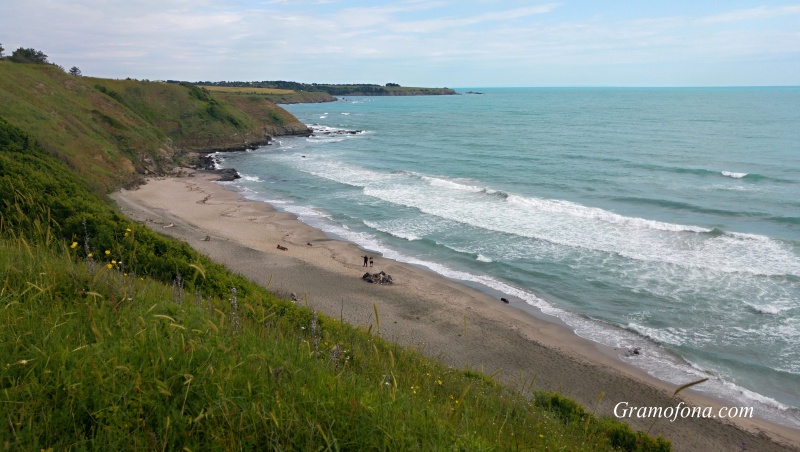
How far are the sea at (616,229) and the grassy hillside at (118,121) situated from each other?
23.3ft

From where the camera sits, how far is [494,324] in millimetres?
18703

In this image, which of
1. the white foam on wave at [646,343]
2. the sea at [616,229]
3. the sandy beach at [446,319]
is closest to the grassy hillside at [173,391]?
the sandy beach at [446,319]

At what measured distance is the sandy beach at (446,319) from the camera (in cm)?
1333

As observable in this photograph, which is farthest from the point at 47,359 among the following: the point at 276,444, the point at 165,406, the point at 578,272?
the point at 578,272

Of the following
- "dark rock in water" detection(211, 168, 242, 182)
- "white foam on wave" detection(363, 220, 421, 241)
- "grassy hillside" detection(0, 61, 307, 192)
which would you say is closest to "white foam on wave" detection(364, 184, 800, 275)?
"white foam on wave" detection(363, 220, 421, 241)

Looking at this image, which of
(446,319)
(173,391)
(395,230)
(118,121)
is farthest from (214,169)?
(173,391)

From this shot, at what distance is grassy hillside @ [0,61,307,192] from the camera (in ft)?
118

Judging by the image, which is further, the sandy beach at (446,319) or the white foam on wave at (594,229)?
the white foam on wave at (594,229)

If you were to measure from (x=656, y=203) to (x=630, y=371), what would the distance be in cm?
2189

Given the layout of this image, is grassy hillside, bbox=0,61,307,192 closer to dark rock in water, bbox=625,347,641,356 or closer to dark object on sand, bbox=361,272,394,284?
dark object on sand, bbox=361,272,394,284

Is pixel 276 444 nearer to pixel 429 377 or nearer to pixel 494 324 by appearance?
pixel 429 377

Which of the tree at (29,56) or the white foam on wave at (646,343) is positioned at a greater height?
the tree at (29,56)

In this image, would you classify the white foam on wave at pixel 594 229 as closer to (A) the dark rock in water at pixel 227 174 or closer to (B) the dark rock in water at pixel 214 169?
(A) the dark rock in water at pixel 227 174

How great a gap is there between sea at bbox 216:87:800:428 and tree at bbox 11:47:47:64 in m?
24.2
